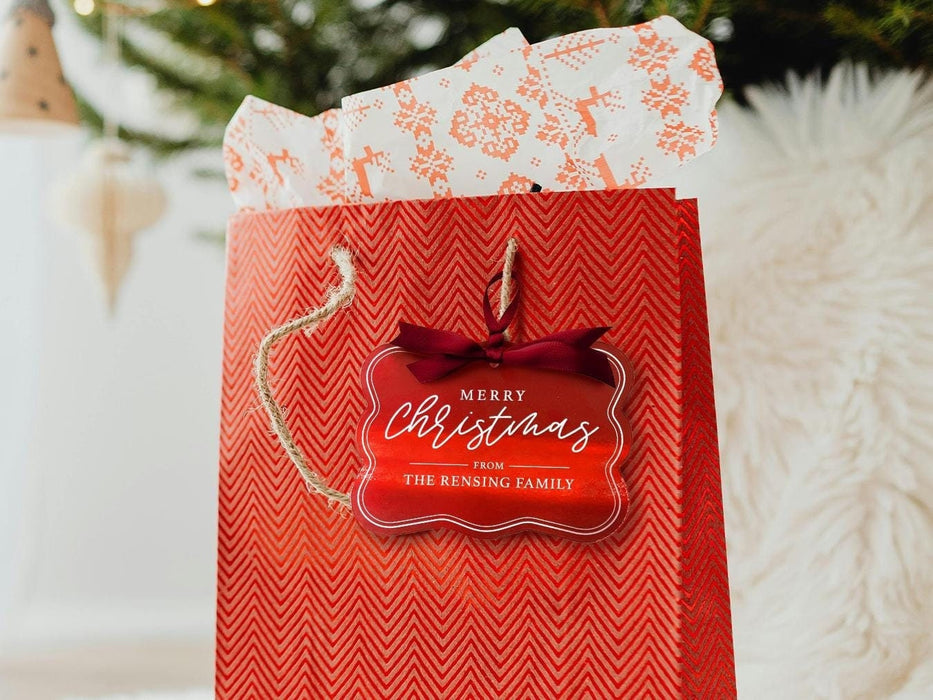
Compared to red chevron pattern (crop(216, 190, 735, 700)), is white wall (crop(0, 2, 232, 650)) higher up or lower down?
higher up

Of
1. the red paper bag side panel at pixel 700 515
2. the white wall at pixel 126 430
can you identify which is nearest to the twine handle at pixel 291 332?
the red paper bag side panel at pixel 700 515

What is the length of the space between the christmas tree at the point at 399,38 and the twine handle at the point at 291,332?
27 centimetres

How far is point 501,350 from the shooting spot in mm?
400

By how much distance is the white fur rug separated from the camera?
51 centimetres

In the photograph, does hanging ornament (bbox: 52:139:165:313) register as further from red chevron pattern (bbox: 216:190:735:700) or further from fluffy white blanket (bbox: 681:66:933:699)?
fluffy white blanket (bbox: 681:66:933:699)

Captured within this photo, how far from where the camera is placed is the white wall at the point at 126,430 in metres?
1.23

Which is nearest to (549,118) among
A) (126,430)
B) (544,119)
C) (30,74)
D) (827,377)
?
(544,119)

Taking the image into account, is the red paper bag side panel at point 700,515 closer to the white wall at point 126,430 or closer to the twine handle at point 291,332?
the twine handle at point 291,332

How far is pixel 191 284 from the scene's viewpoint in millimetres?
1279

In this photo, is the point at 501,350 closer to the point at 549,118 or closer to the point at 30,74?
the point at 549,118

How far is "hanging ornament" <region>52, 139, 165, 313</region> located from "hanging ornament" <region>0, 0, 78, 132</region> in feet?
0.32

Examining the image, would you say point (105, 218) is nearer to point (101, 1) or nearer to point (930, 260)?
point (101, 1)

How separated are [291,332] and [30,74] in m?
0.44

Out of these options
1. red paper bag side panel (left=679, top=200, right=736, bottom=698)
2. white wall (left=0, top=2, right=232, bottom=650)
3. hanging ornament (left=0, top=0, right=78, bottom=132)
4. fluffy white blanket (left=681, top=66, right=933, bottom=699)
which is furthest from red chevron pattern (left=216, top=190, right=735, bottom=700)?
white wall (left=0, top=2, right=232, bottom=650)
